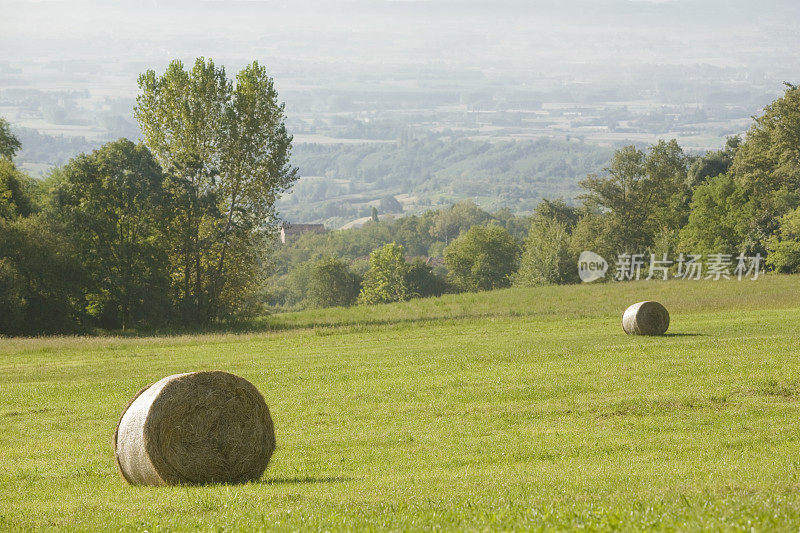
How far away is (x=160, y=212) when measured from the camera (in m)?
58.6

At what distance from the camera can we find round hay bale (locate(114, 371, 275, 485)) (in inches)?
591

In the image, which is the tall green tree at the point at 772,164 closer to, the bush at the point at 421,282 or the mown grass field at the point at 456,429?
the mown grass field at the point at 456,429

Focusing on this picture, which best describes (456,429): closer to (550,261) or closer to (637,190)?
(550,261)

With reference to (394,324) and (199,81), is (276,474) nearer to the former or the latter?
(394,324)

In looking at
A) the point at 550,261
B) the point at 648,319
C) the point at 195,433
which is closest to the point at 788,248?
the point at 550,261

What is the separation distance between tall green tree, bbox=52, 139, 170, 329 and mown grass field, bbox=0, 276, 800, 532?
12986 mm

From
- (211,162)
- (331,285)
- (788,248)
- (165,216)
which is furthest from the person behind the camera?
(331,285)

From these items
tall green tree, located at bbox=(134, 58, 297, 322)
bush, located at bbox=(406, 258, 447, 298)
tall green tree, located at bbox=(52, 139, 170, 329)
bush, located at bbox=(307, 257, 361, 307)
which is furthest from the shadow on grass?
bush, located at bbox=(307, 257, 361, 307)

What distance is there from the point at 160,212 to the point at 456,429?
4247 cm

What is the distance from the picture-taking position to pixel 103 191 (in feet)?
186

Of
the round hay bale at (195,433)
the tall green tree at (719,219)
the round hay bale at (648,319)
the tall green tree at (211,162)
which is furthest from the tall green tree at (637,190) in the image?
the round hay bale at (195,433)

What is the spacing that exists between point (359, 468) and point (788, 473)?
7.70m

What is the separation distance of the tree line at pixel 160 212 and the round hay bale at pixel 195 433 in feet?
128

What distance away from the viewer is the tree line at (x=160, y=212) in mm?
53094
